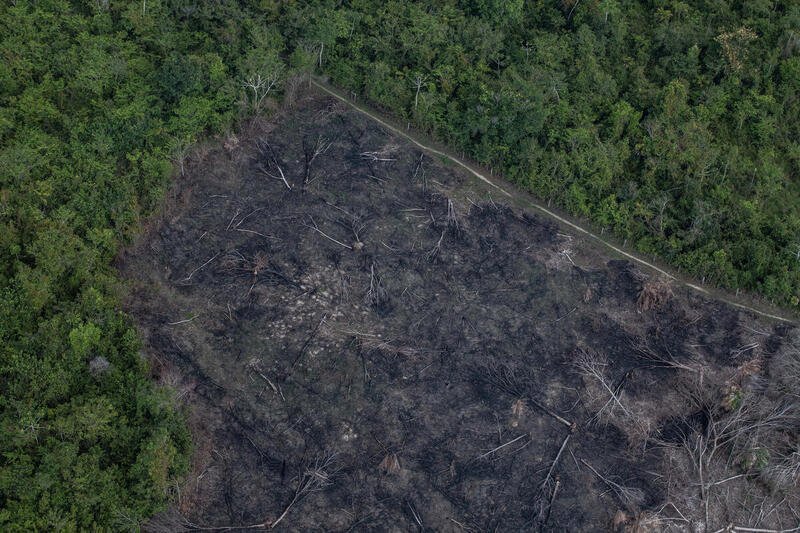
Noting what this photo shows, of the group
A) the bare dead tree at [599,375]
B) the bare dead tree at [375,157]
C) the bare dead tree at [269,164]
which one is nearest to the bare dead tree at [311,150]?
the bare dead tree at [269,164]

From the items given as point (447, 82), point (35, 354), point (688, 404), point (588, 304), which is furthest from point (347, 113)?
point (688, 404)

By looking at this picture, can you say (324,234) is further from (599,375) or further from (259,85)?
(599,375)

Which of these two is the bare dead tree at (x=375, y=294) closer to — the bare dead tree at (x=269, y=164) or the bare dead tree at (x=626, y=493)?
the bare dead tree at (x=269, y=164)

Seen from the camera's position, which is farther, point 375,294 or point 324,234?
point 324,234

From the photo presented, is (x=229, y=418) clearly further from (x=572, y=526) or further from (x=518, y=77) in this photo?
(x=518, y=77)

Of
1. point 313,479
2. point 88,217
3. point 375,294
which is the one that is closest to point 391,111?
point 375,294

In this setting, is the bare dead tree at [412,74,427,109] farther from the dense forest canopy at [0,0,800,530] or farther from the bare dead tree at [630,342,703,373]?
the bare dead tree at [630,342,703,373]
